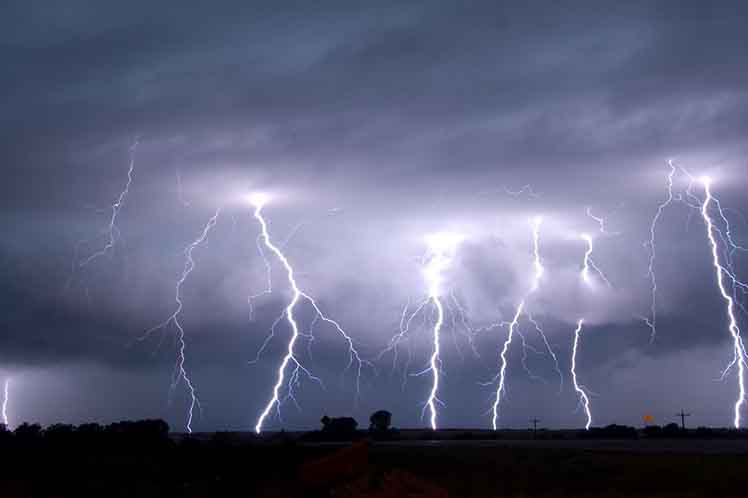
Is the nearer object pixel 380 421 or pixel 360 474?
pixel 360 474

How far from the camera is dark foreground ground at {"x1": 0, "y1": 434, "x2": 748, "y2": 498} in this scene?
31625mm

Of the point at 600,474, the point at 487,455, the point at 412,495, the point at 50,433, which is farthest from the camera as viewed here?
the point at 50,433

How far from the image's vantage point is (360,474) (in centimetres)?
3228

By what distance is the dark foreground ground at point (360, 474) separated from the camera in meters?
31.6

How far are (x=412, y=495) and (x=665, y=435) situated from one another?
48.8 m

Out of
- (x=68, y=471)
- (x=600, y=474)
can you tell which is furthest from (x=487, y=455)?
(x=68, y=471)

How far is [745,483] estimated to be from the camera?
104 feet

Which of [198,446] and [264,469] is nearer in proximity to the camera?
[264,469]

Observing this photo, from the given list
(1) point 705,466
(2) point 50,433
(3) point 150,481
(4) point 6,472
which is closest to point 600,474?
(1) point 705,466

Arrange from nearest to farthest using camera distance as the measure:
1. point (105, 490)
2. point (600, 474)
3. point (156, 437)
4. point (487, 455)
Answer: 1. point (105, 490)
2. point (600, 474)
3. point (487, 455)
4. point (156, 437)

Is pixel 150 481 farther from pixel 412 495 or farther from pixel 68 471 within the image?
pixel 412 495

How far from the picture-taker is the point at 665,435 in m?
73.8

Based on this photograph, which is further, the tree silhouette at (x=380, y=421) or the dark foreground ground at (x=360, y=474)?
the tree silhouette at (x=380, y=421)

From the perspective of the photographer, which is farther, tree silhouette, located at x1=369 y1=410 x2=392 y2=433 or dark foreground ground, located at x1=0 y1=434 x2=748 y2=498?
tree silhouette, located at x1=369 y1=410 x2=392 y2=433
